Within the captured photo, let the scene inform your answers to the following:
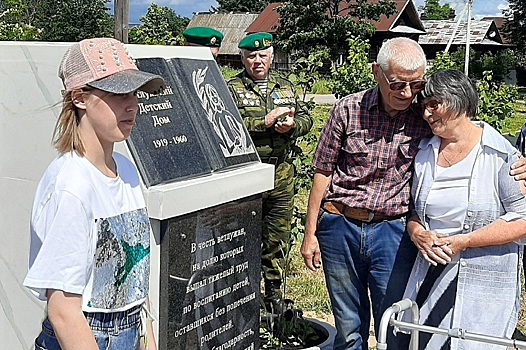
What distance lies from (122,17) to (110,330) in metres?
4.60

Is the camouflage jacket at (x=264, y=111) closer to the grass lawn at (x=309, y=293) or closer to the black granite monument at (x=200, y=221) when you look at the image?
the black granite monument at (x=200, y=221)

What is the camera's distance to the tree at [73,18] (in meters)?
25.2

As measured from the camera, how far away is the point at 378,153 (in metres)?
3.45

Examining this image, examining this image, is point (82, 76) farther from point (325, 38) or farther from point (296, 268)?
point (325, 38)

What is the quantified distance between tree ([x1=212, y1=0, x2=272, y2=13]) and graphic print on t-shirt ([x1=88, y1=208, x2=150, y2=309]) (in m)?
75.2

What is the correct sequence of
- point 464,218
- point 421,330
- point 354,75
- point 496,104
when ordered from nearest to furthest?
point 421,330 → point 464,218 → point 496,104 → point 354,75

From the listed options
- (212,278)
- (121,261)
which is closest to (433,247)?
(212,278)

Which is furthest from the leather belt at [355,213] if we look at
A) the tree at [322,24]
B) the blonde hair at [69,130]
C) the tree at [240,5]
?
the tree at [240,5]

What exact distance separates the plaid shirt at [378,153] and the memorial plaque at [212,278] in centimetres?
50

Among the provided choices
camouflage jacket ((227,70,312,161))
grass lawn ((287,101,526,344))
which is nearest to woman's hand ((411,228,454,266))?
camouflage jacket ((227,70,312,161))

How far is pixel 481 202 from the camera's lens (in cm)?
317

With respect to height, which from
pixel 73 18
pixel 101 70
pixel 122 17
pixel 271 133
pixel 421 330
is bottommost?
pixel 421 330

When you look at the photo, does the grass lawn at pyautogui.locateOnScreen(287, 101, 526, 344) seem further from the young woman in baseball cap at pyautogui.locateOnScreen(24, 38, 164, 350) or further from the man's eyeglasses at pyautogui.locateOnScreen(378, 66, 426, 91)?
the young woman in baseball cap at pyautogui.locateOnScreen(24, 38, 164, 350)

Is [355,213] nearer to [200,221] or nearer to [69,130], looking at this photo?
[200,221]
